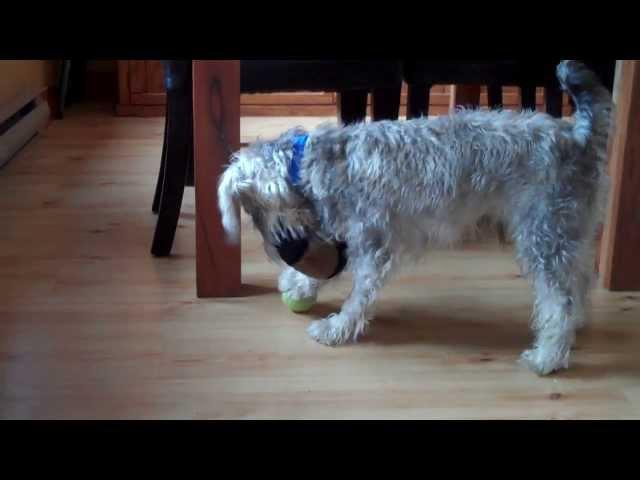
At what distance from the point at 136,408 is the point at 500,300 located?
780 millimetres

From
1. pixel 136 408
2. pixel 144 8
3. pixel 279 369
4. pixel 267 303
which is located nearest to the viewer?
pixel 144 8

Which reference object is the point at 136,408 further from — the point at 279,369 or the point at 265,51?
the point at 265,51

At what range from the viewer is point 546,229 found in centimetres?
142

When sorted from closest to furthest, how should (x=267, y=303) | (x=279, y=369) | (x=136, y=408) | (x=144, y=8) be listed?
(x=144, y=8)
(x=136, y=408)
(x=279, y=369)
(x=267, y=303)

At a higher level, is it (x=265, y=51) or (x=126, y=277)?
(x=265, y=51)

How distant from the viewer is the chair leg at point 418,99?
2141 mm

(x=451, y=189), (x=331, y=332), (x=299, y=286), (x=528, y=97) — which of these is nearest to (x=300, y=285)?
(x=299, y=286)

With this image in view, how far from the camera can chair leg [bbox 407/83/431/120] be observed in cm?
214

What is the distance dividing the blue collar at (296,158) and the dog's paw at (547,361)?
0.51m

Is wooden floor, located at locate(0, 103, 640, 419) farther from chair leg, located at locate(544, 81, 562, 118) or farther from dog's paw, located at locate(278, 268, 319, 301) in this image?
chair leg, located at locate(544, 81, 562, 118)

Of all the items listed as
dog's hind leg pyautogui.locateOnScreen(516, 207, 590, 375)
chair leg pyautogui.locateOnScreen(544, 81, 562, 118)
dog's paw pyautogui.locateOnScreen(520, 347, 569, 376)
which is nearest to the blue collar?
dog's hind leg pyautogui.locateOnScreen(516, 207, 590, 375)

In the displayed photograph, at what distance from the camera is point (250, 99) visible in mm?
3377

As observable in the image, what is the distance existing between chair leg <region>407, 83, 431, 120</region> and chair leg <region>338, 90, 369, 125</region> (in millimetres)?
125
